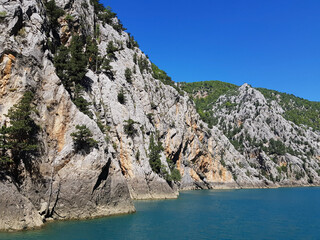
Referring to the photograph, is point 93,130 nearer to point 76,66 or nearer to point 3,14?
point 76,66

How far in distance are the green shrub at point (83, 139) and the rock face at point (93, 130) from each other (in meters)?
0.87

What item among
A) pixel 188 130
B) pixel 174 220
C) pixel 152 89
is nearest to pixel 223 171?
pixel 188 130

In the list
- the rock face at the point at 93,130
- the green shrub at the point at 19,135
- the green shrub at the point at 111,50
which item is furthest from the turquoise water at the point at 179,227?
the green shrub at the point at 111,50

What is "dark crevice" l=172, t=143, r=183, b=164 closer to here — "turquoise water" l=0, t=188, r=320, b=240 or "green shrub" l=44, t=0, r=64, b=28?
"turquoise water" l=0, t=188, r=320, b=240

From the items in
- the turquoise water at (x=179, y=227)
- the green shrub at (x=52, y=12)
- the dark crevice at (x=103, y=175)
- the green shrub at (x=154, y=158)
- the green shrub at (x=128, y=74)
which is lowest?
the turquoise water at (x=179, y=227)

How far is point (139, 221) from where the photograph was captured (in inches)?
1345

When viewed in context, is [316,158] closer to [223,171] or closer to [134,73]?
[223,171]

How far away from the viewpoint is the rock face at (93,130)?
31125 millimetres

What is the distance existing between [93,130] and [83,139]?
2618 mm

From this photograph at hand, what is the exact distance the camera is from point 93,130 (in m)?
38.1

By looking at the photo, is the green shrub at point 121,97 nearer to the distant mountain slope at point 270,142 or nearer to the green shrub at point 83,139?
the green shrub at point 83,139

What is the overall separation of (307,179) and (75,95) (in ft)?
505

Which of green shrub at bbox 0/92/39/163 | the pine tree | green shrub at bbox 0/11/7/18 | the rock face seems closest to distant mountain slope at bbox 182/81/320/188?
the rock face

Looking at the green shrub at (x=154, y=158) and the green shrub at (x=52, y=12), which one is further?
the green shrub at (x=154, y=158)
